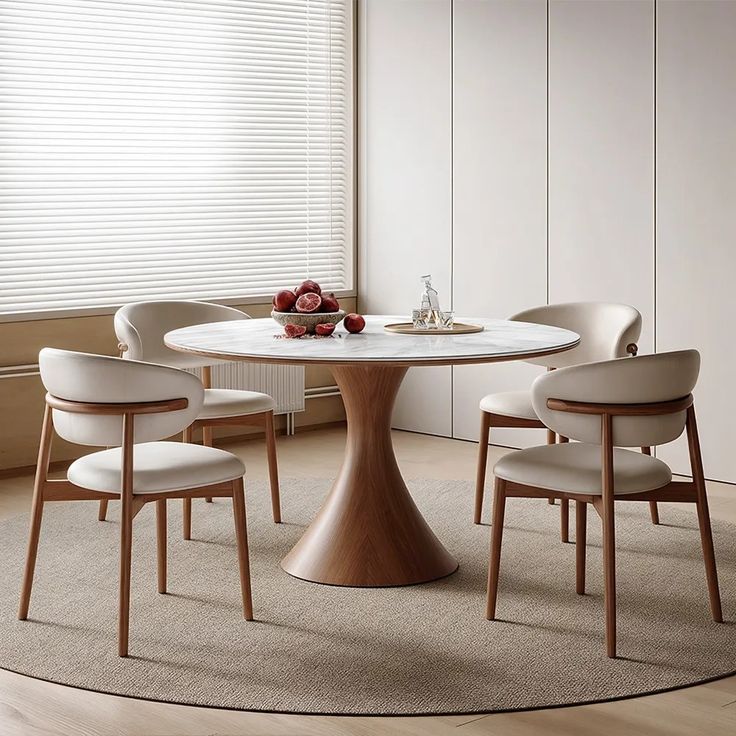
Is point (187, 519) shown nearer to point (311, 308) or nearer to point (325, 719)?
point (311, 308)

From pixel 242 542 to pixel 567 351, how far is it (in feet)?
5.39

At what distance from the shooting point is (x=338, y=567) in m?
3.81

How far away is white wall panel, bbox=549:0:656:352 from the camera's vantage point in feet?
17.5

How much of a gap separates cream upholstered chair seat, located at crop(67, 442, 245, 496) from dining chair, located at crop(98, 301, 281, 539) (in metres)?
0.77

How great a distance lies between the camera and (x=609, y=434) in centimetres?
318

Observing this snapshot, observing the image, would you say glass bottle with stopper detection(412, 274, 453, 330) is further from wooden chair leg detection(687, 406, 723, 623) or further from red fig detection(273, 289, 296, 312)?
wooden chair leg detection(687, 406, 723, 623)

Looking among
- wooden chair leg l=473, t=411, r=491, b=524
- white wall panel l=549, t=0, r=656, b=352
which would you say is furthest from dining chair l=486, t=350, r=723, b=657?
white wall panel l=549, t=0, r=656, b=352

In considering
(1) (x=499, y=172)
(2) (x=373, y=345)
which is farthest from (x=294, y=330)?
(1) (x=499, y=172)

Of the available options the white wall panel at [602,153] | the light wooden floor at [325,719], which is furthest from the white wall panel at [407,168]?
the light wooden floor at [325,719]

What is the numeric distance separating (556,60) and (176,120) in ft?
6.13

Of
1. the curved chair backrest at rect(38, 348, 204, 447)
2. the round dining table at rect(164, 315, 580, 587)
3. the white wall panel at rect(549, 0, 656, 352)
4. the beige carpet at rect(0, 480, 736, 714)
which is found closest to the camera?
the beige carpet at rect(0, 480, 736, 714)

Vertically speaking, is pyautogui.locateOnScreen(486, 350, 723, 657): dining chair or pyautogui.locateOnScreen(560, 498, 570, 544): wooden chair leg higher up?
pyautogui.locateOnScreen(486, 350, 723, 657): dining chair

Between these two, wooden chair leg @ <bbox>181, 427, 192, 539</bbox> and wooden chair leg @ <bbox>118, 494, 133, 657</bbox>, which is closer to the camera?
wooden chair leg @ <bbox>118, 494, 133, 657</bbox>

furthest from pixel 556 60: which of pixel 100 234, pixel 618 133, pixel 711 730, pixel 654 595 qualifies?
pixel 711 730
